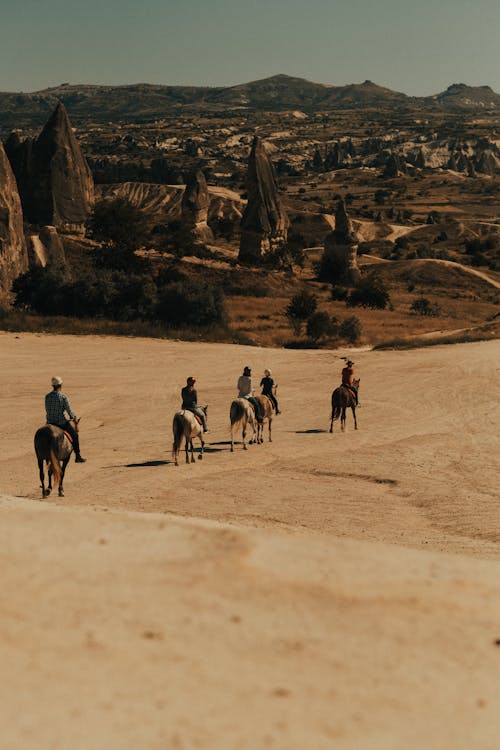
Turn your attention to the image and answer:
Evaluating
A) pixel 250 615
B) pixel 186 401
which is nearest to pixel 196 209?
pixel 186 401

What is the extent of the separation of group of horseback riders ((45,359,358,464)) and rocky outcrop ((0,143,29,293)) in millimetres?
27081

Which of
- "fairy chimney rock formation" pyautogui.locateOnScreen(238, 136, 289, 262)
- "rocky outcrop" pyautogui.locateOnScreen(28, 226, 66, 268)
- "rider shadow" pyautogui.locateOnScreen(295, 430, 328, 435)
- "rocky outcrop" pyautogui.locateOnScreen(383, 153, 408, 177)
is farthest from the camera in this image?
"rocky outcrop" pyautogui.locateOnScreen(383, 153, 408, 177)

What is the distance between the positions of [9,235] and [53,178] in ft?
88.6

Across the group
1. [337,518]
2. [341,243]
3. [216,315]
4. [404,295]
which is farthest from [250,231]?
[337,518]

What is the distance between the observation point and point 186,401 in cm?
2089

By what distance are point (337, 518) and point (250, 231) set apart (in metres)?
61.5

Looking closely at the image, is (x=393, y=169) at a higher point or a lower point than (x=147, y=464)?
higher

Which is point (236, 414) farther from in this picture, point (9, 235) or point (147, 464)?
point (9, 235)

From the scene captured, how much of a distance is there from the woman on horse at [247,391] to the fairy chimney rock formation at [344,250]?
47972 millimetres

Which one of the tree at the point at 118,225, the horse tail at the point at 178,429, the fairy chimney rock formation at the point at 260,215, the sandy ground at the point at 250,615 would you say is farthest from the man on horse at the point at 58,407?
the fairy chimney rock formation at the point at 260,215

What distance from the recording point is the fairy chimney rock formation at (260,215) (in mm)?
75562

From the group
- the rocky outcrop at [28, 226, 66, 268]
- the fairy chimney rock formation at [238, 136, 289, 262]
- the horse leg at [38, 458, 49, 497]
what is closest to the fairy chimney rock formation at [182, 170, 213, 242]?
the fairy chimney rock formation at [238, 136, 289, 262]

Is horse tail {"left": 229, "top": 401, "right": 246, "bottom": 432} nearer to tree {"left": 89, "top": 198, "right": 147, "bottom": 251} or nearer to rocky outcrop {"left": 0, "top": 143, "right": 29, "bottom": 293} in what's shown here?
rocky outcrop {"left": 0, "top": 143, "right": 29, "bottom": 293}

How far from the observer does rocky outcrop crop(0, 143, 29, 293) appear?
48.7 meters
